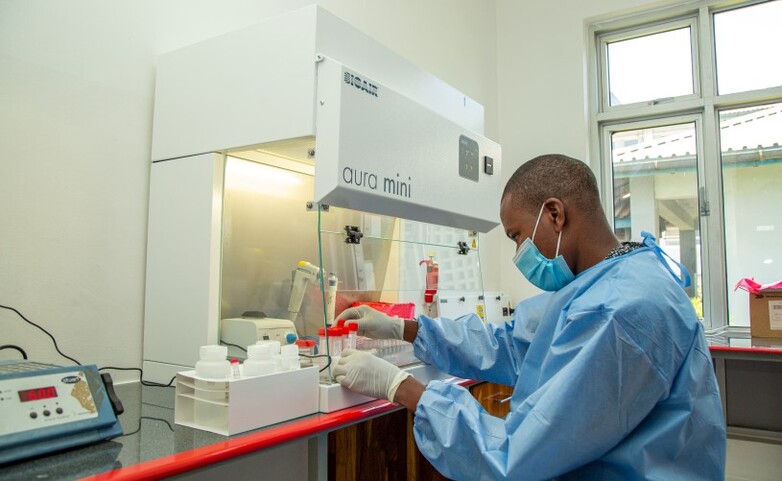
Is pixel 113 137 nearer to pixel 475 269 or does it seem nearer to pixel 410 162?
pixel 410 162

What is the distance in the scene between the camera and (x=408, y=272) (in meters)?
1.75

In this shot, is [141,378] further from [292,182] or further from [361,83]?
[361,83]

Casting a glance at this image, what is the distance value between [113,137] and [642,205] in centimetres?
322

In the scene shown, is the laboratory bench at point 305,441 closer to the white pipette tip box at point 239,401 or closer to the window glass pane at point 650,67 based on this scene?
the white pipette tip box at point 239,401

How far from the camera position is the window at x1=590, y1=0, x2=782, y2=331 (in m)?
3.30

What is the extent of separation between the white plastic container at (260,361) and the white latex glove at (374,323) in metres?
0.40

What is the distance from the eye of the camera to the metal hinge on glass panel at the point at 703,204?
3.36 m

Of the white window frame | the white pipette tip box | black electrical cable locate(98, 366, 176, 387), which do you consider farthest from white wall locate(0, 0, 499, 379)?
the white window frame

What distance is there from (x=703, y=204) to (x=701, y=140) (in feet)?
1.38

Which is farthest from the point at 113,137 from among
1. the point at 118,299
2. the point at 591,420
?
the point at 591,420

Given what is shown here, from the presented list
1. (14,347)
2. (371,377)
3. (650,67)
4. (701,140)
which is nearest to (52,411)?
(14,347)

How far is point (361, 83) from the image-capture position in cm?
130

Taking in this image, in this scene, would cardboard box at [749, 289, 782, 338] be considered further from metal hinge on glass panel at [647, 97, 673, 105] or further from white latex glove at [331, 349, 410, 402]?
white latex glove at [331, 349, 410, 402]

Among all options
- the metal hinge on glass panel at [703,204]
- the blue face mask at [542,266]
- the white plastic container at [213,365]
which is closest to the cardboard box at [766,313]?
the metal hinge on glass panel at [703,204]
